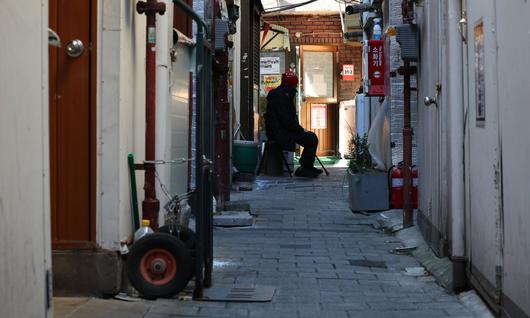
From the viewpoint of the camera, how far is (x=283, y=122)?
14.9m

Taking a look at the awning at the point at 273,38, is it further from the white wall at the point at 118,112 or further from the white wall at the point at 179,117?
the white wall at the point at 118,112

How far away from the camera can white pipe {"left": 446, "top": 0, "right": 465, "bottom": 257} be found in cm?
604

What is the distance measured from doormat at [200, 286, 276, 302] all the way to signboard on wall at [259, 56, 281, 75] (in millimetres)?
14410

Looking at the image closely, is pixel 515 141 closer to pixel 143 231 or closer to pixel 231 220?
pixel 143 231

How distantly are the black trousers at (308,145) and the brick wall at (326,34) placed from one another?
7.67 m

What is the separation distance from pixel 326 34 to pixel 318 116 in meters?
2.58

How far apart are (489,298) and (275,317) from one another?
149cm

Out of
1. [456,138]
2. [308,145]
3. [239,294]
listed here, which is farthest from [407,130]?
[308,145]

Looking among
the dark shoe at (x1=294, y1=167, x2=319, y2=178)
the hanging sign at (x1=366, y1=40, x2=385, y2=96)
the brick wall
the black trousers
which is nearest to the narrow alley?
the hanging sign at (x1=366, y1=40, x2=385, y2=96)

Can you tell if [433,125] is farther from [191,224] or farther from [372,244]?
[191,224]

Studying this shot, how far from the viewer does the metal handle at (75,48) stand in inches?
204

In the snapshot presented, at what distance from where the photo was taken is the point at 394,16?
11.2 metres

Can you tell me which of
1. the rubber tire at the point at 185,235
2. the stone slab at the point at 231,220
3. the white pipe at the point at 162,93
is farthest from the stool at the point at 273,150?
the rubber tire at the point at 185,235

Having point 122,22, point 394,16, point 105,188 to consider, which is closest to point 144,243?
point 105,188
